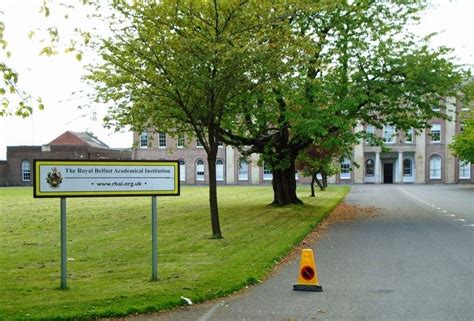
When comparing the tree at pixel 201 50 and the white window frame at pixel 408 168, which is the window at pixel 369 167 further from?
the tree at pixel 201 50

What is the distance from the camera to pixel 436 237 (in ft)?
49.9

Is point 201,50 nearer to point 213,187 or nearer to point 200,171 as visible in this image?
point 213,187

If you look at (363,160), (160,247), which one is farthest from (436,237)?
(363,160)

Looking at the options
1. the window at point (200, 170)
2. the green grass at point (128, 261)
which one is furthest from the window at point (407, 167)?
the green grass at point (128, 261)

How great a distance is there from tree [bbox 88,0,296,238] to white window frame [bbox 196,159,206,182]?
214 ft

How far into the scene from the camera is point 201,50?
1260cm

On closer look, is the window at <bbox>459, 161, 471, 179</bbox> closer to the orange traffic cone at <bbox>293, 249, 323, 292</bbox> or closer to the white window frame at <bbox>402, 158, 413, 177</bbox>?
the white window frame at <bbox>402, 158, 413, 177</bbox>

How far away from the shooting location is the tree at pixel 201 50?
12.7m

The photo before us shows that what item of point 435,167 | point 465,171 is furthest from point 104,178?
point 465,171

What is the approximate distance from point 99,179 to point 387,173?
2852 inches

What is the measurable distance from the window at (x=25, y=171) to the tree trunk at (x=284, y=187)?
64.4 meters

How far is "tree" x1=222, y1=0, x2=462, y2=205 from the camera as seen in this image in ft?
68.9

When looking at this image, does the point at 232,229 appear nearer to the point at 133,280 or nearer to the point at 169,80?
→ the point at 169,80

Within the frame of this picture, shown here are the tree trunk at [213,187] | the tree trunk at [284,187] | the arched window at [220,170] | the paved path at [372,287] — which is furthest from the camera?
the arched window at [220,170]
